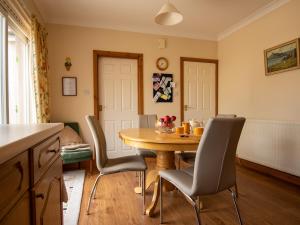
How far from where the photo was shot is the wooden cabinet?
19.9 inches

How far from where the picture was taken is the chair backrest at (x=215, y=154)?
1.28 meters

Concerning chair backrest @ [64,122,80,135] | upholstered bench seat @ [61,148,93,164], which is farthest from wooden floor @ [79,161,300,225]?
chair backrest @ [64,122,80,135]

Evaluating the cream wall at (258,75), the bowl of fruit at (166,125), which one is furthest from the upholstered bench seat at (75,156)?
the cream wall at (258,75)

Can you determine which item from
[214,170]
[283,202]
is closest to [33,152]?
[214,170]

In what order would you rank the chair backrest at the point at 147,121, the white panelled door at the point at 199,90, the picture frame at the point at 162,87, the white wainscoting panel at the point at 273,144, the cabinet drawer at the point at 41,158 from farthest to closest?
the white panelled door at the point at 199,90 → the picture frame at the point at 162,87 → the chair backrest at the point at 147,121 → the white wainscoting panel at the point at 273,144 → the cabinet drawer at the point at 41,158

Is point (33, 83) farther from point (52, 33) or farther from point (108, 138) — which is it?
point (108, 138)

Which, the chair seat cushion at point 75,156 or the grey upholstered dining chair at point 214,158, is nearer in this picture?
the grey upholstered dining chair at point 214,158

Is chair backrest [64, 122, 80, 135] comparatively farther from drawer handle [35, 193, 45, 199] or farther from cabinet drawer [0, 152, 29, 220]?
cabinet drawer [0, 152, 29, 220]

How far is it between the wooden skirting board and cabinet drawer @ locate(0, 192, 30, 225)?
3.05 m

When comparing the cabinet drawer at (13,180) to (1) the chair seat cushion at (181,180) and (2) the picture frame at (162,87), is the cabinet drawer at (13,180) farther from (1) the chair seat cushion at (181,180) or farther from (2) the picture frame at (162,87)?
(2) the picture frame at (162,87)

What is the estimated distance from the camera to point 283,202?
6.93 ft

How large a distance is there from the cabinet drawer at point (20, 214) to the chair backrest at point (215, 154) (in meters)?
0.99

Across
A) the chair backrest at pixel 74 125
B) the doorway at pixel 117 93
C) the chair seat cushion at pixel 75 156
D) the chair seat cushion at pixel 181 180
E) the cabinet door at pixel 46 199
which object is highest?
the doorway at pixel 117 93

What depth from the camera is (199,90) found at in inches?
169
